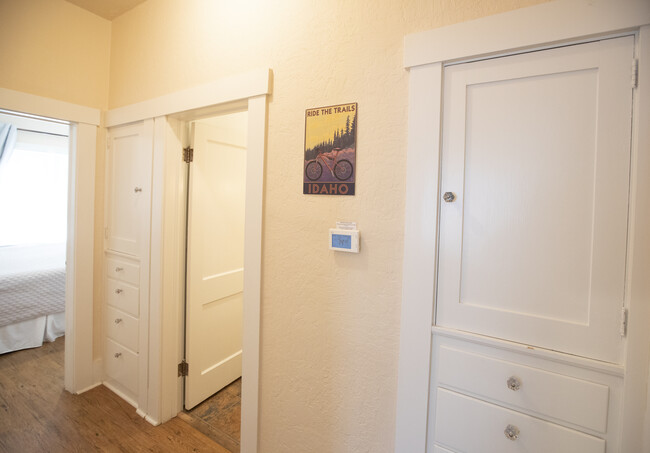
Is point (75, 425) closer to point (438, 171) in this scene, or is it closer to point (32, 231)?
point (438, 171)

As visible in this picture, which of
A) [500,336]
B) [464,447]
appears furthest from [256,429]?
[500,336]

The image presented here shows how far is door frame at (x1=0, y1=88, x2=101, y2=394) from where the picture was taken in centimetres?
222

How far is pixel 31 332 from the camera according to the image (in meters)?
2.97

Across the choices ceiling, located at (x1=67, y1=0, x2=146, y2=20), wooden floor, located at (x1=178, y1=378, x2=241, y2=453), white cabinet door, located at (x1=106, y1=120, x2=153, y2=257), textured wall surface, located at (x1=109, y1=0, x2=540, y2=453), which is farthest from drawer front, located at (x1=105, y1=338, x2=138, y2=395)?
ceiling, located at (x1=67, y1=0, x2=146, y2=20)

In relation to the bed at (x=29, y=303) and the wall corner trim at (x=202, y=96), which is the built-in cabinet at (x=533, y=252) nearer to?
the wall corner trim at (x=202, y=96)

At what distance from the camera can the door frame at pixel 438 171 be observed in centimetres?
86

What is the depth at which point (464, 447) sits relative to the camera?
3.58ft

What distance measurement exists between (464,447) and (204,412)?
180 cm

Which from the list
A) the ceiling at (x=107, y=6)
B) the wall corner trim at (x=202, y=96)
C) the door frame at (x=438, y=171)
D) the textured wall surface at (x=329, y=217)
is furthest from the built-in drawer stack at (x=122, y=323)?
the door frame at (x=438, y=171)

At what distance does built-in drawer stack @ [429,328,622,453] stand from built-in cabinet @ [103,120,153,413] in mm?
1905

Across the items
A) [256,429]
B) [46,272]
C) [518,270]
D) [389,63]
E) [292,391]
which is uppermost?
[389,63]

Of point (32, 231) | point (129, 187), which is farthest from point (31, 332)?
point (32, 231)

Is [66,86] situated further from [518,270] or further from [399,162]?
[518,270]

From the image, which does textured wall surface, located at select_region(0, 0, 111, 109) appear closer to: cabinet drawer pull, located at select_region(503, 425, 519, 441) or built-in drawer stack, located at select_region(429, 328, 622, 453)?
built-in drawer stack, located at select_region(429, 328, 622, 453)
